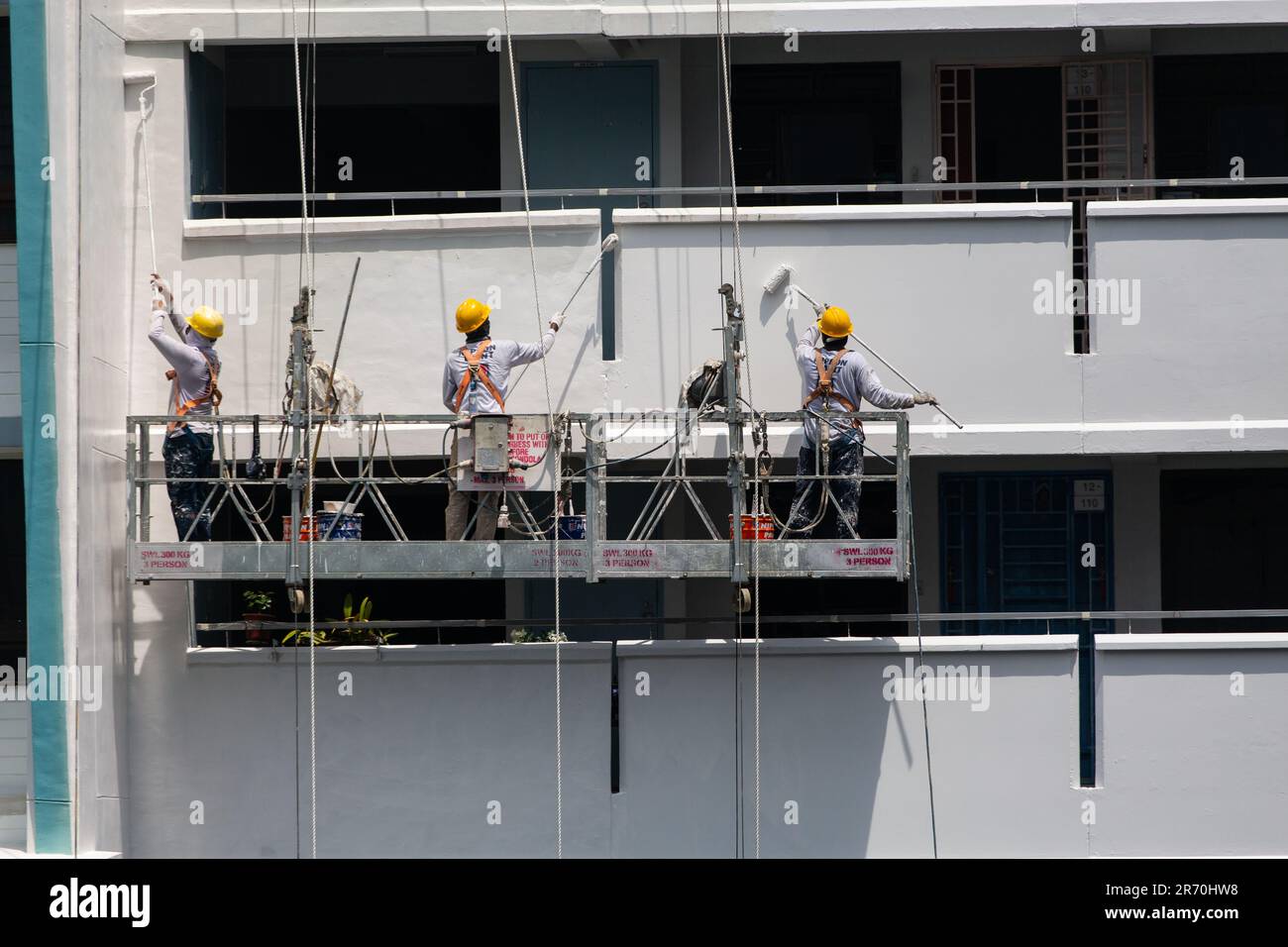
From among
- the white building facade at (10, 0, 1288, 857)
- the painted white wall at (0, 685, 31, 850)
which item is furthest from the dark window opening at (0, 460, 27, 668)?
the white building facade at (10, 0, 1288, 857)

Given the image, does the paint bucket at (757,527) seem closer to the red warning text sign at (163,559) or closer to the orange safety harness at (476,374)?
the orange safety harness at (476,374)

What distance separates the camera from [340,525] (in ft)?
47.5

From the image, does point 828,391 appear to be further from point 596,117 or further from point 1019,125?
point 1019,125

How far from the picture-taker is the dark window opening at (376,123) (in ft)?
60.3

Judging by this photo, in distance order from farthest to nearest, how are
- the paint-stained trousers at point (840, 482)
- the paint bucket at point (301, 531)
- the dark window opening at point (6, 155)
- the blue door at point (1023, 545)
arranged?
the blue door at point (1023, 545), the dark window opening at point (6, 155), the paint-stained trousers at point (840, 482), the paint bucket at point (301, 531)

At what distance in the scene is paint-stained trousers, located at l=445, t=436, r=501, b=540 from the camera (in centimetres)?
1452

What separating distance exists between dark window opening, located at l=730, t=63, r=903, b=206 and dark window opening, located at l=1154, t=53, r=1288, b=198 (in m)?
2.40

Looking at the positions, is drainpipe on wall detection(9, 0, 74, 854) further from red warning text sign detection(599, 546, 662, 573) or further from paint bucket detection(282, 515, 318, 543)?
red warning text sign detection(599, 546, 662, 573)

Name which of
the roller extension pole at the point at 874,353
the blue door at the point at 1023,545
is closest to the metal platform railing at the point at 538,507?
the roller extension pole at the point at 874,353

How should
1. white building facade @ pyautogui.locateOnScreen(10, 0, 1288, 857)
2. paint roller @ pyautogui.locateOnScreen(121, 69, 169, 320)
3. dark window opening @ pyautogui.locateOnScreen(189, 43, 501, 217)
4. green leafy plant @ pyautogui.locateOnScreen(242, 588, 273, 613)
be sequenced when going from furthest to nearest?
1. dark window opening @ pyautogui.locateOnScreen(189, 43, 501, 217)
2. green leafy plant @ pyautogui.locateOnScreen(242, 588, 273, 613)
3. paint roller @ pyautogui.locateOnScreen(121, 69, 169, 320)
4. white building facade @ pyautogui.locateOnScreen(10, 0, 1288, 857)

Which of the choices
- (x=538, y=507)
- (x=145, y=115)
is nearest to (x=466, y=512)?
(x=538, y=507)

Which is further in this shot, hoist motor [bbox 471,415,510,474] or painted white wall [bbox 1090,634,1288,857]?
painted white wall [bbox 1090,634,1288,857]

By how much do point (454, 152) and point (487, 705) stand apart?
5.78m

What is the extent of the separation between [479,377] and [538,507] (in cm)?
144
